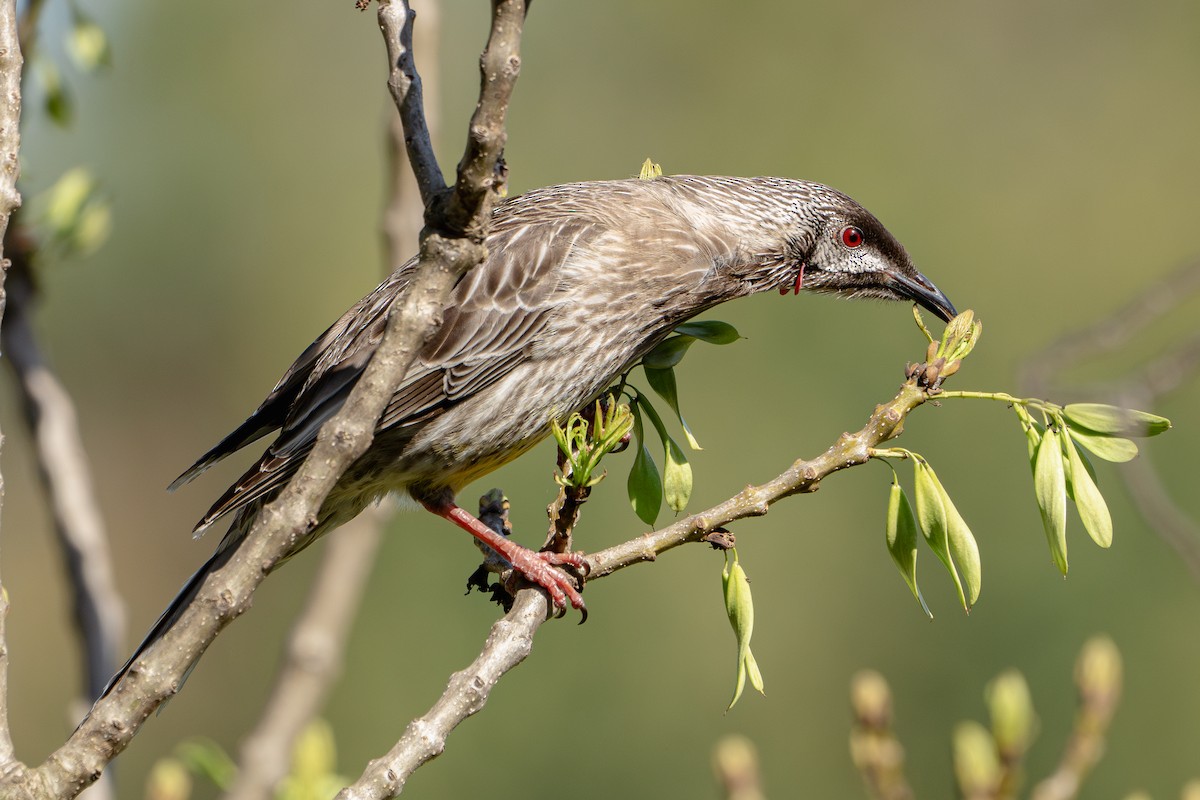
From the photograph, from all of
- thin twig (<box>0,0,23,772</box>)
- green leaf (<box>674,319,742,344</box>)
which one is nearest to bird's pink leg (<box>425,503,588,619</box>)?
green leaf (<box>674,319,742,344</box>)

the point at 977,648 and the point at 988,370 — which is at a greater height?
the point at 988,370

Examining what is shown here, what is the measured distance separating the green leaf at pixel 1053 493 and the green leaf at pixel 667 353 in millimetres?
1233

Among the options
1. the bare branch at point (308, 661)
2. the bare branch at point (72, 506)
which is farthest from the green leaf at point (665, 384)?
the bare branch at point (72, 506)

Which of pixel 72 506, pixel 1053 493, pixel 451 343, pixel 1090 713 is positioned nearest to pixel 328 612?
pixel 72 506

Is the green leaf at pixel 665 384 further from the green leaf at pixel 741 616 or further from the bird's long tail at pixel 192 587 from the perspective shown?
→ the bird's long tail at pixel 192 587

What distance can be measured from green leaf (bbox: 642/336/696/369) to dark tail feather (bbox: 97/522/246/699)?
3.93 ft

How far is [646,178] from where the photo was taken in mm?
3908

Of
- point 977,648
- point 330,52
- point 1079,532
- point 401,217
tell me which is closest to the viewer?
point 401,217

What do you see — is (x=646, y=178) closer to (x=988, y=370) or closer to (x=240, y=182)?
(x=988, y=370)

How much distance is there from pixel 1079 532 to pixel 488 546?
7208 millimetres

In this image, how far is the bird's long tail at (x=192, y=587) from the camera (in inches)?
128

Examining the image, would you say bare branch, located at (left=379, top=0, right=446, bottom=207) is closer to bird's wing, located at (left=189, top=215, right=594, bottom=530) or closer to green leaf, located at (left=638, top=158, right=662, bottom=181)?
bird's wing, located at (left=189, top=215, right=594, bottom=530)

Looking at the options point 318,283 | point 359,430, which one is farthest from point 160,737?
point 359,430

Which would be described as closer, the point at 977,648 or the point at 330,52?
the point at 977,648
